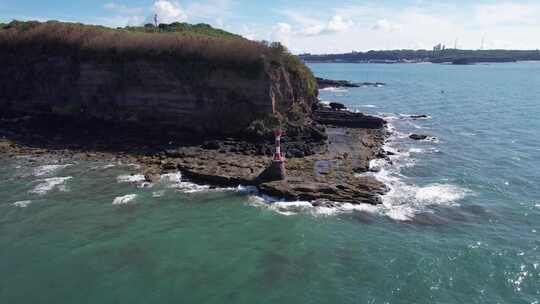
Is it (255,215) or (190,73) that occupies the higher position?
(190,73)

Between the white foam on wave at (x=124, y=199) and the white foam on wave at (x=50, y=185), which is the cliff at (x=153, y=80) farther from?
the white foam on wave at (x=124, y=199)

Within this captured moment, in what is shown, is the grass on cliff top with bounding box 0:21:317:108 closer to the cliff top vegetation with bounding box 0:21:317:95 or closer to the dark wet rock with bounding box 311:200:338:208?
the cliff top vegetation with bounding box 0:21:317:95

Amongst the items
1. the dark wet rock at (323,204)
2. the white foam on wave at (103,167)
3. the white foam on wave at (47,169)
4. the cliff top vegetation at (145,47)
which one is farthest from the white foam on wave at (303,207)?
the cliff top vegetation at (145,47)

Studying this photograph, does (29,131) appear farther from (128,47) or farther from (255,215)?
(255,215)

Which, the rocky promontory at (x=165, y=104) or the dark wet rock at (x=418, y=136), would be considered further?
the dark wet rock at (x=418, y=136)

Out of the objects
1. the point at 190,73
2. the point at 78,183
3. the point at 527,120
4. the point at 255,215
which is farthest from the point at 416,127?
the point at 78,183

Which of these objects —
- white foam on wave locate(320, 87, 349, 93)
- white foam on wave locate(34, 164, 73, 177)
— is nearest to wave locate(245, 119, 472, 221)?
white foam on wave locate(34, 164, 73, 177)
